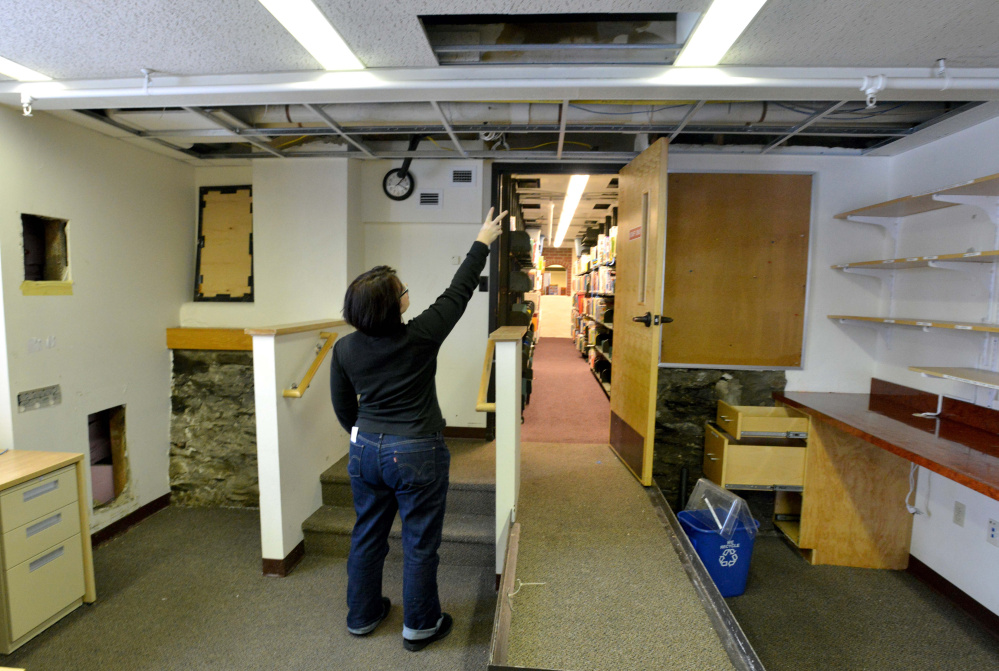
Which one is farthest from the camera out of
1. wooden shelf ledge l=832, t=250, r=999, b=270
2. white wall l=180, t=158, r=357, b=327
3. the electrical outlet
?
white wall l=180, t=158, r=357, b=327

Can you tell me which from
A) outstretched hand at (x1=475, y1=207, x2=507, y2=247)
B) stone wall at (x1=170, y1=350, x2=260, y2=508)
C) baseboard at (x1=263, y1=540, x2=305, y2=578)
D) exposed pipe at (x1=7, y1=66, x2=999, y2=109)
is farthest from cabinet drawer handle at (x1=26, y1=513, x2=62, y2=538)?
outstretched hand at (x1=475, y1=207, x2=507, y2=247)

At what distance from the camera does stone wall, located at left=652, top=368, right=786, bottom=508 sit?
3.61 metres

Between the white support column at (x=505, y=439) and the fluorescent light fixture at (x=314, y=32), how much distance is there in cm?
148

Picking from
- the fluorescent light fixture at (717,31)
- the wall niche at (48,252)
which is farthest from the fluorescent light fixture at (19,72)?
the fluorescent light fixture at (717,31)

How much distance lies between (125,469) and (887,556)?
202 inches

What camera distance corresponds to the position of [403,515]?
2082mm

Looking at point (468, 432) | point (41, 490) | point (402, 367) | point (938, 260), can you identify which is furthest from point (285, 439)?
point (938, 260)

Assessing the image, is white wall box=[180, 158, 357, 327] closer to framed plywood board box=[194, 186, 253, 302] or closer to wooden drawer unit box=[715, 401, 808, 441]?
framed plywood board box=[194, 186, 253, 302]

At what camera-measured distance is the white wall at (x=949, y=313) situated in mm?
2641

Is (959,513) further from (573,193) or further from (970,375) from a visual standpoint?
(573,193)

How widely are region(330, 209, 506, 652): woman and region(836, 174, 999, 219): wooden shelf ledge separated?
229 cm

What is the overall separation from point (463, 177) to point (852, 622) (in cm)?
369

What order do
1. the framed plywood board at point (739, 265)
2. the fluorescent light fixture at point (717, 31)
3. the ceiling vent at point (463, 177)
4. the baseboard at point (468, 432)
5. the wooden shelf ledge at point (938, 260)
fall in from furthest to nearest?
the baseboard at point (468, 432)
the ceiling vent at point (463, 177)
the framed plywood board at point (739, 265)
the wooden shelf ledge at point (938, 260)
the fluorescent light fixture at point (717, 31)

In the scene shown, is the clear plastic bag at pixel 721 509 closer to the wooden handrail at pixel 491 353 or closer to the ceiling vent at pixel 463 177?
the wooden handrail at pixel 491 353
